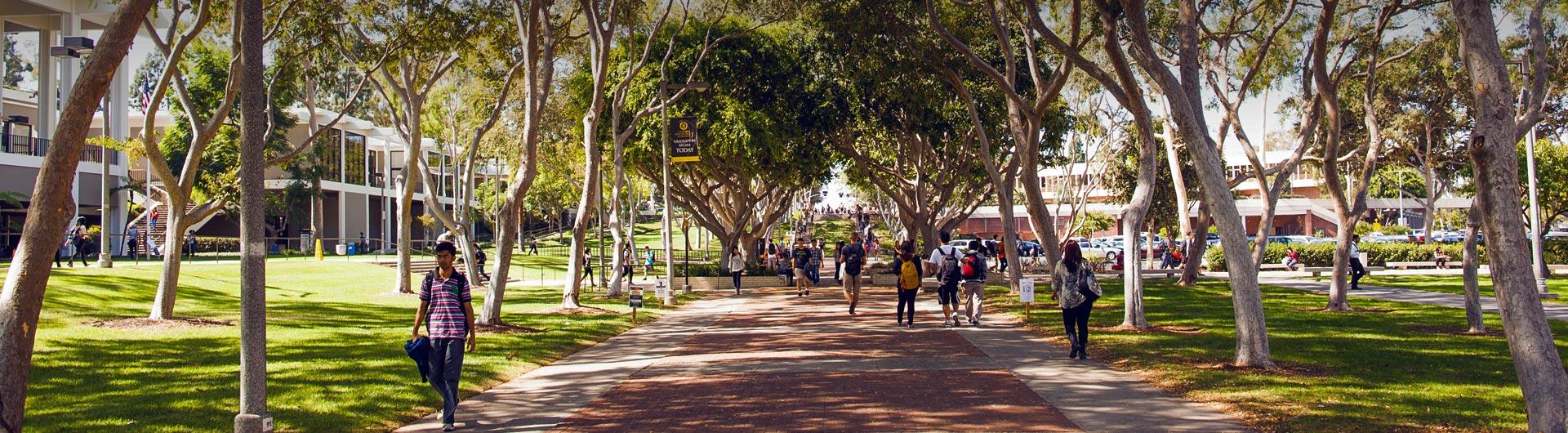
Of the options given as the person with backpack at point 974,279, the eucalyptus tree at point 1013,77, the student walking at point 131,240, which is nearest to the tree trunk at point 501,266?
the person with backpack at point 974,279

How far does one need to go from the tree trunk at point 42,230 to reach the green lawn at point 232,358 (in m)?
1.33

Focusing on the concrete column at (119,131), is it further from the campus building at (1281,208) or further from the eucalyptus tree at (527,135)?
the campus building at (1281,208)

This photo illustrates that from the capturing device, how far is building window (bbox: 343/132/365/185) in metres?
55.7

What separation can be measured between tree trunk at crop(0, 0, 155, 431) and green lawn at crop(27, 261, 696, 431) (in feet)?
4.35

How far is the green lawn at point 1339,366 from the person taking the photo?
8070 mm

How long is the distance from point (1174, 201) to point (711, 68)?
78.0 feet

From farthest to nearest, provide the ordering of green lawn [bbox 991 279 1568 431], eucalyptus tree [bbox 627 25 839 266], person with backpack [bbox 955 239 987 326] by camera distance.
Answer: eucalyptus tree [bbox 627 25 839 266], person with backpack [bbox 955 239 987 326], green lawn [bbox 991 279 1568 431]

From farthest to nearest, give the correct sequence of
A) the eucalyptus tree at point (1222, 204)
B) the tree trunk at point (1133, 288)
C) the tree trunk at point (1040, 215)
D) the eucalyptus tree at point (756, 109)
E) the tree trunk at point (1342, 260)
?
the eucalyptus tree at point (756, 109) < the tree trunk at point (1040, 215) < the tree trunk at point (1342, 260) < the tree trunk at point (1133, 288) < the eucalyptus tree at point (1222, 204)

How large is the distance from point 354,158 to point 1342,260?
1983 inches

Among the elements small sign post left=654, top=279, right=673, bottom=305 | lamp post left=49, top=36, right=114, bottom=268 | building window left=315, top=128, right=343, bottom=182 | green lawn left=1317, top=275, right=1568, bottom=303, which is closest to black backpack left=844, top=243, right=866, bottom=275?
small sign post left=654, top=279, right=673, bottom=305

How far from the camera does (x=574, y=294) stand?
70.7 ft

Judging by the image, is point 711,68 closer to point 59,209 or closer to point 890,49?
point 890,49

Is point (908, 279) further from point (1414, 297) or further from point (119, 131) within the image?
point (119, 131)

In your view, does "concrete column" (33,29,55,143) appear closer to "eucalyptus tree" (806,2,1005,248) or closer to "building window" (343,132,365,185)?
"building window" (343,132,365,185)
